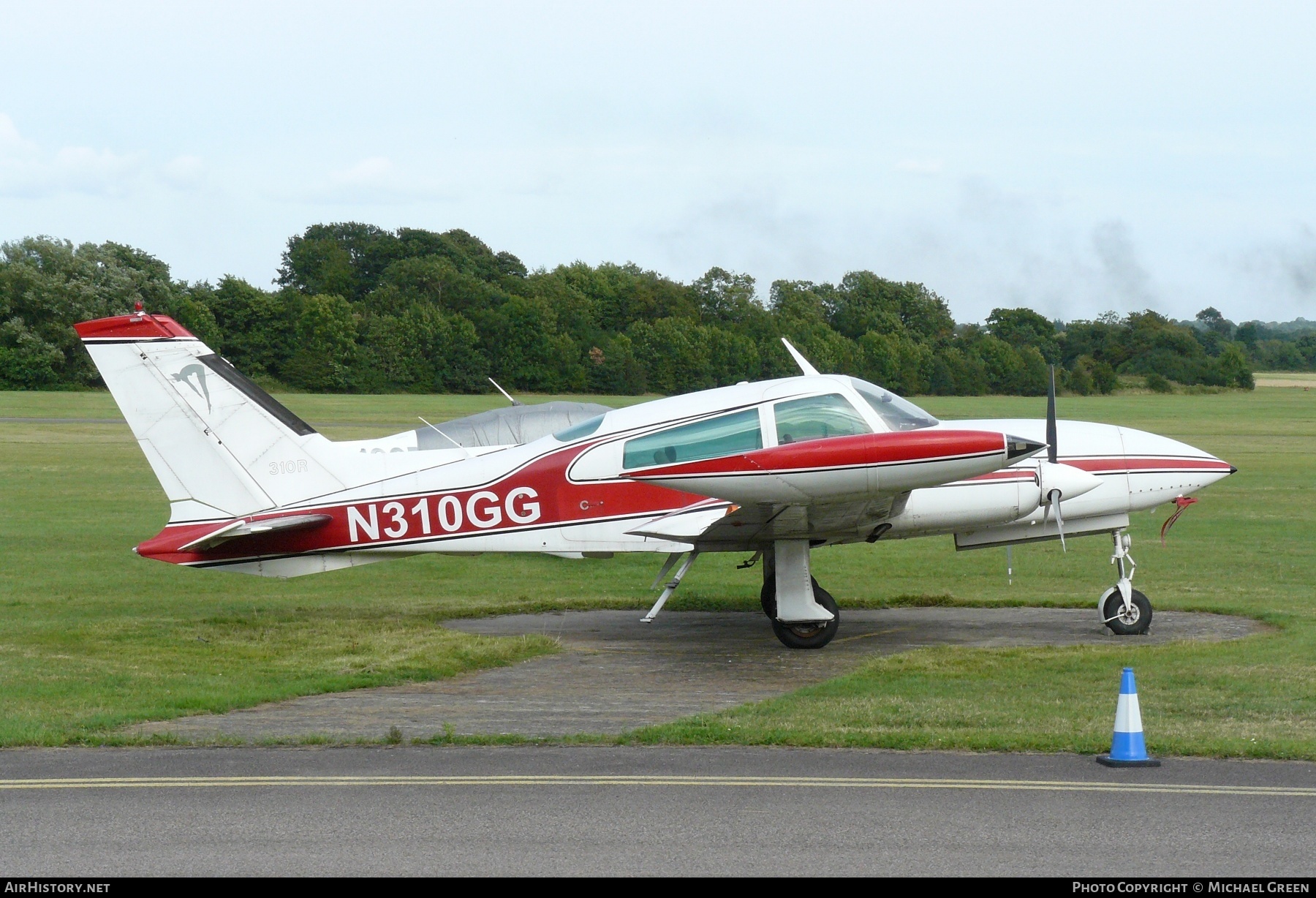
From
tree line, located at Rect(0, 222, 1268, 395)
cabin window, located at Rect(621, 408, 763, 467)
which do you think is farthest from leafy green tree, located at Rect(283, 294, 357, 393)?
cabin window, located at Rect(621, 408, 763, 467)

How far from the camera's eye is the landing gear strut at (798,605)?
41.2ft

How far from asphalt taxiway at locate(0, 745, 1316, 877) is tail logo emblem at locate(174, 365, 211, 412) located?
5464 millimetres

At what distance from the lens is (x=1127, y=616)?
1310 centimetres

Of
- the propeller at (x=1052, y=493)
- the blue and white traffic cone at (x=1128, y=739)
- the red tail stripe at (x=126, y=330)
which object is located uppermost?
the red tail stripe at (x=126, y=330)

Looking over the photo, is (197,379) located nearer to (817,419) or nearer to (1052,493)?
(817,419)

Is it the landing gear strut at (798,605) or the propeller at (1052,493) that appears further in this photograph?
the propeller at (1052,493)

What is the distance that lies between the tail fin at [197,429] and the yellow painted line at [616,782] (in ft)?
19.2

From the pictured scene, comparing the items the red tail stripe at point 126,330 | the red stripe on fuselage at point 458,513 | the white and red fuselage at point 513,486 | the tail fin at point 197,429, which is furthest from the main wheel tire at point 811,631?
the red tail stripe at point 126,330

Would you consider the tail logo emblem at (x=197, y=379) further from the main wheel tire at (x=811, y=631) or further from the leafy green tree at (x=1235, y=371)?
the leafy green tree at (x=1235, y=371)

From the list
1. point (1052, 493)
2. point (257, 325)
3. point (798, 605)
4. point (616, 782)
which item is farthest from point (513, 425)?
point (257, 325)

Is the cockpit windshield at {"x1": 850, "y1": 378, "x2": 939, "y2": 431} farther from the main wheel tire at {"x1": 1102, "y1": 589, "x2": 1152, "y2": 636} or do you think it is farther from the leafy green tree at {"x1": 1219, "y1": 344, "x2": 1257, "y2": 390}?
the leafy green tree at {"x1": 1219, "y1": 344, "x2": 1257, "y2": 390}

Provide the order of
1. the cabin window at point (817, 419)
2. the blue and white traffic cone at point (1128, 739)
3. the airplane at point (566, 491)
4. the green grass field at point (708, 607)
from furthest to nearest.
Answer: the airplane at point (566, 491) < the cabin window at point (817, 419) < the green grass field at point (708, 607) < the blue and white traffic cone at point (1128, 739)

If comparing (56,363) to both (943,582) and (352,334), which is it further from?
(943,582)

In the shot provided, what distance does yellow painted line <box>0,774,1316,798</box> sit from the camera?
7.27m
